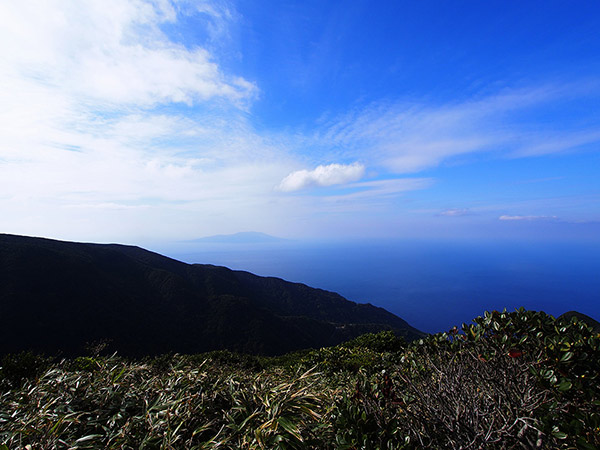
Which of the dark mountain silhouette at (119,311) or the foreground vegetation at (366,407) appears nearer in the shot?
the foreground vegetation at (366,407)

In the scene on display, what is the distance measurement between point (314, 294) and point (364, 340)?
6539 cm

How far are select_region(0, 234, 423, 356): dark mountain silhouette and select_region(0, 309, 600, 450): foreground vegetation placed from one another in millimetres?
23876

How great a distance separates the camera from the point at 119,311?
122 feet

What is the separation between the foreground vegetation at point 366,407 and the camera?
7.04ft

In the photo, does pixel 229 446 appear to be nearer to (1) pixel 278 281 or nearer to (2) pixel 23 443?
(2) pixel 23 443

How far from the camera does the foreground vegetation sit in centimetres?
214

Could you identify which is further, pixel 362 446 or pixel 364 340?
pixel 364 340

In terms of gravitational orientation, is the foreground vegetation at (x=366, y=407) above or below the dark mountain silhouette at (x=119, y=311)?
above

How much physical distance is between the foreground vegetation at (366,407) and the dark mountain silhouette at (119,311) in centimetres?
2388

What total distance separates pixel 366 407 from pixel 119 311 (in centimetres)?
4415

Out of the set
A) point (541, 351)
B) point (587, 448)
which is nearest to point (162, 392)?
point (587, 448)

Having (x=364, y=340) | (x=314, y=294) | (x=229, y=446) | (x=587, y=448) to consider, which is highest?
(x=587, y=448)

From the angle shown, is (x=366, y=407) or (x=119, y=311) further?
(x=119, y=311)

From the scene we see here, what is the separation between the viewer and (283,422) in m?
2.69
